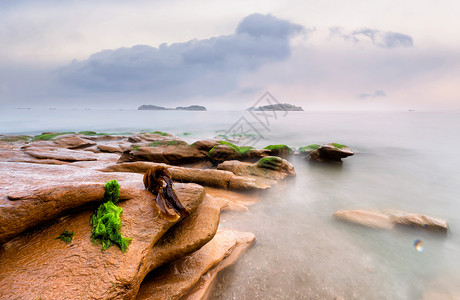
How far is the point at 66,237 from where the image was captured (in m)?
3.28

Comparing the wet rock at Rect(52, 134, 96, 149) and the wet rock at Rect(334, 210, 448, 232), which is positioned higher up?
the wet rock at Rect(52, 134, 96, 149)

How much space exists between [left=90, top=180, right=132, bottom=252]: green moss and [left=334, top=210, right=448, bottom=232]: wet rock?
730cm

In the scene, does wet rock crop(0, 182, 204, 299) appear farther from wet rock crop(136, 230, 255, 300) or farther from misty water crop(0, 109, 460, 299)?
misty water crop(0, 109, 460, 299)

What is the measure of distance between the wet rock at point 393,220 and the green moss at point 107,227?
7.30 m

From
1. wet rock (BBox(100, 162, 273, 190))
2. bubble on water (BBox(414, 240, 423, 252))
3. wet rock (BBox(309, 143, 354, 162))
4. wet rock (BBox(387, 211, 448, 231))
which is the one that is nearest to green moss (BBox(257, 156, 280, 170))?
wet rock (BBox(100, 162, 273, 190))

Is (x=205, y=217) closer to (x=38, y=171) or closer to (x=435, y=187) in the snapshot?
(x=38, y=171)

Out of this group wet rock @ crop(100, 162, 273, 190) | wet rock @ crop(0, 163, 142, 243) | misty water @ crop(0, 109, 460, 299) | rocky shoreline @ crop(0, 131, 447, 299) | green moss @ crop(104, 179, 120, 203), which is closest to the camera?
rocky shoreline @ crop(0, 131, 447, 299)

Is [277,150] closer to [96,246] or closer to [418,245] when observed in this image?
[418,245]

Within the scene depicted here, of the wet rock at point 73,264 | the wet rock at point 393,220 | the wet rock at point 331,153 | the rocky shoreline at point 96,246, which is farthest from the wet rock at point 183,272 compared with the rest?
the wet rock at point 331,153

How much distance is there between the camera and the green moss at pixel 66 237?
324 cm

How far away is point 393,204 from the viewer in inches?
374

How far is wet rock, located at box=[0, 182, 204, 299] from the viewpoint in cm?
270

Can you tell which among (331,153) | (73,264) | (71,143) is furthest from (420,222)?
(71,143)

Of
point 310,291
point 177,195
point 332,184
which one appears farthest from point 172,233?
point 332,184
